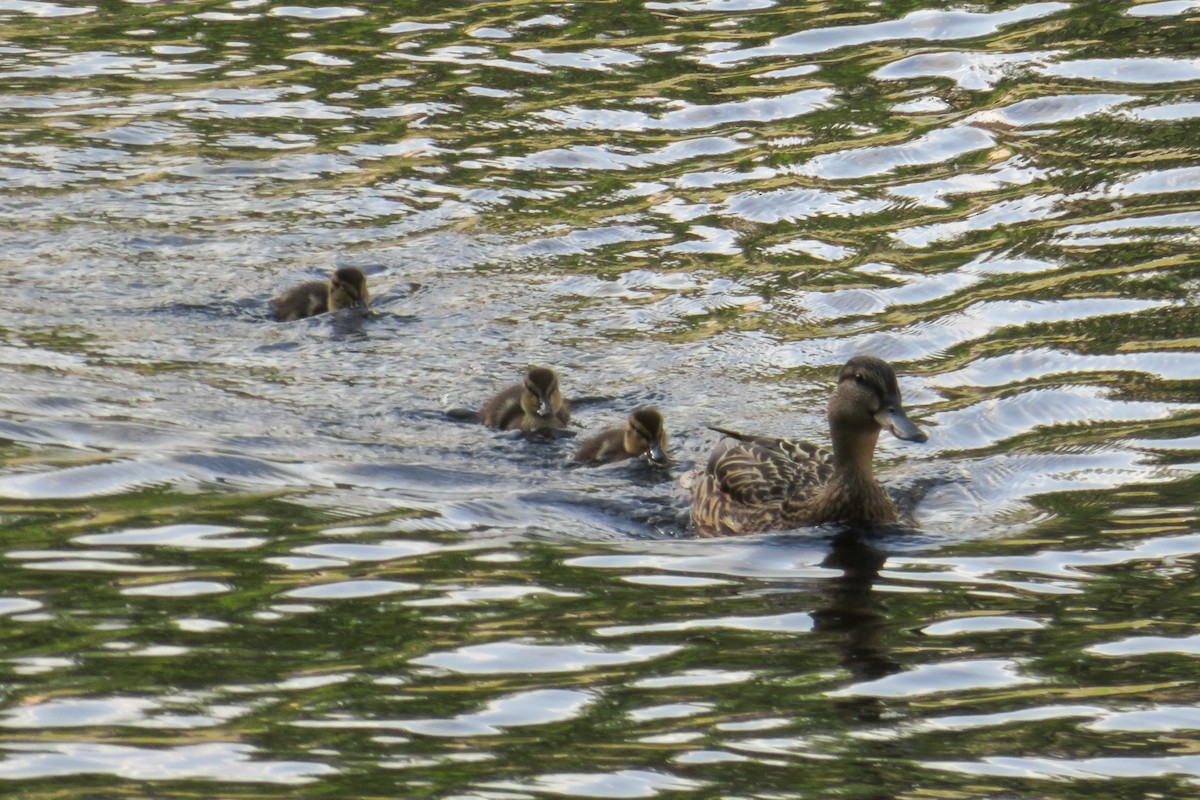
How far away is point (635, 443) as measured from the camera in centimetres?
815

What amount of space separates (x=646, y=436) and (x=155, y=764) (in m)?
3.84

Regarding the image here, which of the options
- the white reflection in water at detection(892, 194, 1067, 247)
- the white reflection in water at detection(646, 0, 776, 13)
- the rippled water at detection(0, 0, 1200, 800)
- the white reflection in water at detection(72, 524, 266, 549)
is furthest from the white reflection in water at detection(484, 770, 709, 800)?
the white reflection in water at detection(646, 0, 776, 13)

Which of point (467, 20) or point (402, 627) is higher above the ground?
point (467, 20)

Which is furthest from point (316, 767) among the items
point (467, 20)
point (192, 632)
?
point (467, 20)

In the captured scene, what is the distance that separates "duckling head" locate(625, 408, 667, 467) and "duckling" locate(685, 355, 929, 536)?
53 cm

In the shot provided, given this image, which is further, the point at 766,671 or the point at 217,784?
the point at 766,671

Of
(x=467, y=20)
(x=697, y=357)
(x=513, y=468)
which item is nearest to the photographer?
(x=513, y=468)

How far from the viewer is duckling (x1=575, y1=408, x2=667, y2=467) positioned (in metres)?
8.13

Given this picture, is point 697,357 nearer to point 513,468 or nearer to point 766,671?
point 513,468

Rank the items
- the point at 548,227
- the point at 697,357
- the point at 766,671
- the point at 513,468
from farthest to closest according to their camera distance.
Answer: the point at 548,227
the point at 697,357
the point at 513,468
the point at 766,671

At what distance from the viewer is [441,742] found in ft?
15.6

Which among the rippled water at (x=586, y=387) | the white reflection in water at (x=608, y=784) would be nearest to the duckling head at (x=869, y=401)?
the rippled water at (x=586, y=387)

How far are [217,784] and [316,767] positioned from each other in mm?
227

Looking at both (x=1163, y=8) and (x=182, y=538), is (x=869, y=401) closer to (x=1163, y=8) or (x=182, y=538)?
(x=182, y=538)
